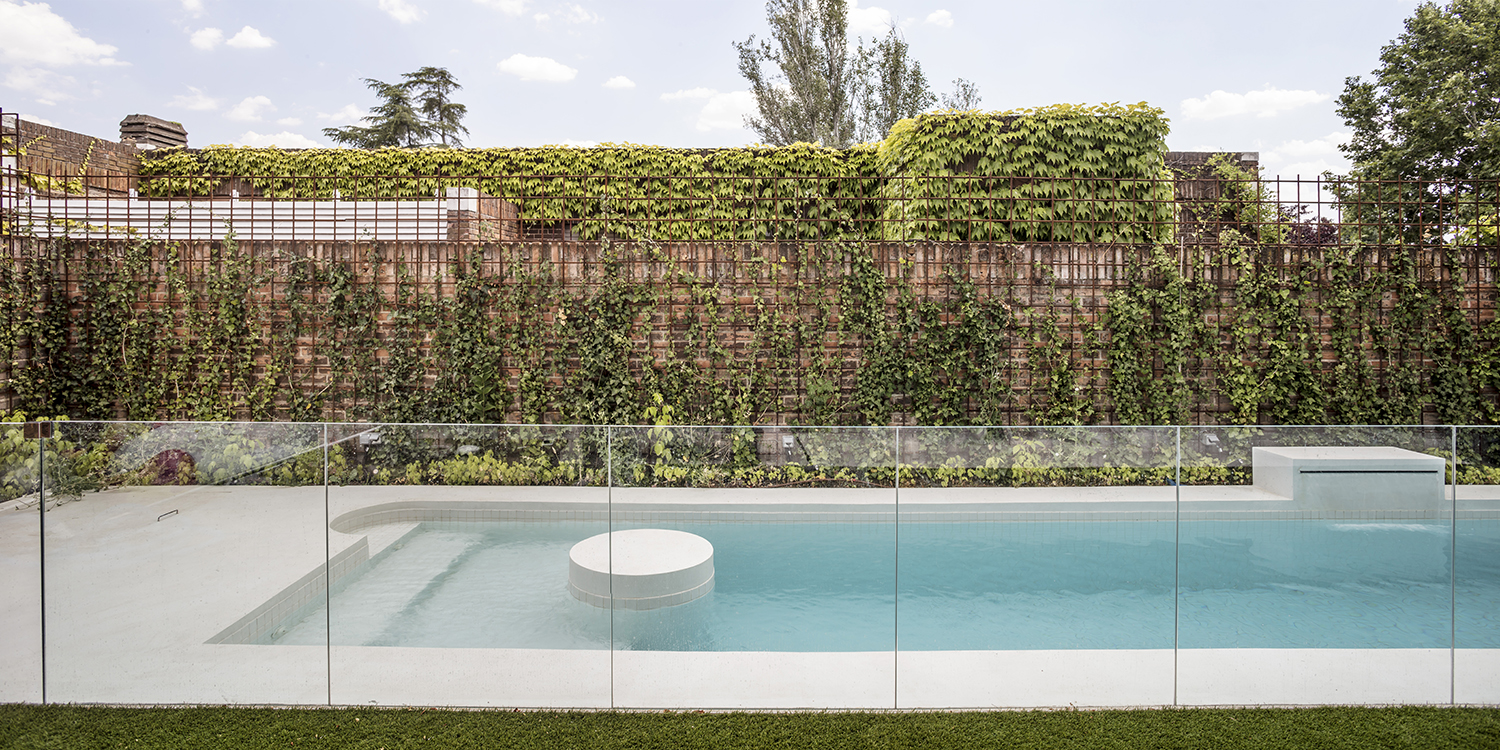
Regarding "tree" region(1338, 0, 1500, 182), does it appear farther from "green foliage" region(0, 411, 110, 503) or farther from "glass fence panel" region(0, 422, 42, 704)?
"glass fence panel" region(0, 422, 42, 704)

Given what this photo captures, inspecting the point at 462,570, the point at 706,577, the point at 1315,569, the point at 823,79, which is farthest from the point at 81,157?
the point at 1315,569

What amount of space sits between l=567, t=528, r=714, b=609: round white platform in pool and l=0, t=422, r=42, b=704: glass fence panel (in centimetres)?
207

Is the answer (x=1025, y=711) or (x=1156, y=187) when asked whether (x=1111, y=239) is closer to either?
(x=1156, y=187)

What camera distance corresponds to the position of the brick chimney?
34.1 feet

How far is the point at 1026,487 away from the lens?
2805 millimetres

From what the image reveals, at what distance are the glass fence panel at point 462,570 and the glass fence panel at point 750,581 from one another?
5.5 inches

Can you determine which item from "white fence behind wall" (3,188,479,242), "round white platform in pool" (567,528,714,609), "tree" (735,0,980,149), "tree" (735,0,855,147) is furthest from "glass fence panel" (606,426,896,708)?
"tree" (735,0,980,149)

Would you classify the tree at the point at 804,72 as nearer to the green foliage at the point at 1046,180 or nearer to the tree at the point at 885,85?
the tree at the point at 885,85

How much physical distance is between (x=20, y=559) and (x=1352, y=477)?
5.14 m

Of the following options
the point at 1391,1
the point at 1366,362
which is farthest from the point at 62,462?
the point at 1391,1

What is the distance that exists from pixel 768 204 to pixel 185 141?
969cm

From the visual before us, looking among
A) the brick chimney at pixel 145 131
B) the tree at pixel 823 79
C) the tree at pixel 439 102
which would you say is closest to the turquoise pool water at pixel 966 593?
the brick chimney at pixel 145 131

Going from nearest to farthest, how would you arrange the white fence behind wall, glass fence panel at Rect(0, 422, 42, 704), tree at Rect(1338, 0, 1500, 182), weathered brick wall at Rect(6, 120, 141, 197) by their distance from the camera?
glass fence panel at Rect(0, 422, 42, 704) < the white fence behind wall < weathered brick wall at Rect(6, 120, 141, 197) < tree at Rect(1338, 0, 1500, 182)

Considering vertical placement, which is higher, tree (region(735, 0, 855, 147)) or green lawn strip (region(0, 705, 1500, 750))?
tree (region(735, 0, 855, 147))
